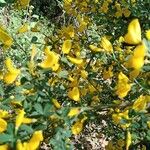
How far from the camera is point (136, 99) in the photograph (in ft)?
5.03

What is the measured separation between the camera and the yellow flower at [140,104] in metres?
1.45

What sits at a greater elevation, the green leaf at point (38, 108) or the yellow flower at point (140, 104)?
the green leaf at point (38, 108)

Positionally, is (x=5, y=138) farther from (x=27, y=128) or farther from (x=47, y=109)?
(x=47, y=109)

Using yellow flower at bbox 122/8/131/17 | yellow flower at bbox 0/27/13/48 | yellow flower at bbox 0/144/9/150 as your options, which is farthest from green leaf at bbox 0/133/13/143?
yellow flower at bbox 122/8/131/17

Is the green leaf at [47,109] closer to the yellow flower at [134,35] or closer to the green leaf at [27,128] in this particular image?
the green leaf at [27,128]

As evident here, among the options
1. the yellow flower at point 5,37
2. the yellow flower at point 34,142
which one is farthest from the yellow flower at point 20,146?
the yellow flower at point 5,37

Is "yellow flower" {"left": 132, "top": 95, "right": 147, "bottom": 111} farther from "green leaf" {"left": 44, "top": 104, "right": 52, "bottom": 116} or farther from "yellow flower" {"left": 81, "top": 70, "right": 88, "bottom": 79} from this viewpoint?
"yellow flower" {"left": 81, "top": 70, "right": 88, "bottom": 79}

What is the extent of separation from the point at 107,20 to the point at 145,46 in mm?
2287

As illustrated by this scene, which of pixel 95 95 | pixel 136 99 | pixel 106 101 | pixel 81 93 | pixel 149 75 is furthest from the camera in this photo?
pixel 106 101

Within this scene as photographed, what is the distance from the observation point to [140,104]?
146cm

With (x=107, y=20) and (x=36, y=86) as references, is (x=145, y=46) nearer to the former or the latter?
(x=36, y=86)

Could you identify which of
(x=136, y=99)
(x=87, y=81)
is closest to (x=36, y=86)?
(x=136, y=99)

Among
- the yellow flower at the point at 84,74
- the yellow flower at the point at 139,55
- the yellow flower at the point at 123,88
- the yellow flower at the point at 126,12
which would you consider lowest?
the yellow flower at the point at 123,88

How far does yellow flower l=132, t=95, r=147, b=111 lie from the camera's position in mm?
1446
